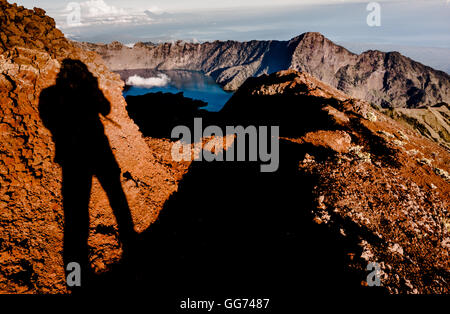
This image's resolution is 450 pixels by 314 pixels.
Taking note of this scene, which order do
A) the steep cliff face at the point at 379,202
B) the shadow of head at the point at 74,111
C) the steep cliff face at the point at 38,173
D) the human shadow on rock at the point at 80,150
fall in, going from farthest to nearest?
the shadow of head at the point at 74,111
the human shadow on rock at the point at 80,150
the steep cliff face at the point at 379,202
the steep cliff face at the point at 38,173

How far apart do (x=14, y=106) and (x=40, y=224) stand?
4.01 metres

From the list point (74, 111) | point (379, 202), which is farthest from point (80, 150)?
point (379, 202)

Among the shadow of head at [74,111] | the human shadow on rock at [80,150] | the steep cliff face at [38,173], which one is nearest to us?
the steep cliff face at [38,173]

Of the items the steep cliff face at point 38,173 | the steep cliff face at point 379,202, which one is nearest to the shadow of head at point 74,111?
the steep cliff face at point 38,173

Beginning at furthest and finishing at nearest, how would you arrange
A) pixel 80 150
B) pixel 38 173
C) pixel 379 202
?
pixel 379 202 → pixel 80 150 → pixel 38 173

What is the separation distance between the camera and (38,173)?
6.79 m

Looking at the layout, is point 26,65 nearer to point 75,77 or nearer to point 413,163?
point 75,77

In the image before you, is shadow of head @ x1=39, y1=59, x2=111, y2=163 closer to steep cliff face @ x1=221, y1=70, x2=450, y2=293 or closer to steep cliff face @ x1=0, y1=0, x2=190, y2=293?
steep cliff face @ x1=0, y1=0, x2=190, y2=293

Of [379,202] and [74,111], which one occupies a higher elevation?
[74,111]

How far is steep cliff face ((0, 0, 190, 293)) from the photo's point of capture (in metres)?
5.46

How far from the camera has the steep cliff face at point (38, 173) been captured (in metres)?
5.46

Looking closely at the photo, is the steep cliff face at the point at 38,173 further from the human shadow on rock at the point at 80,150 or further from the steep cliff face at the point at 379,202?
the steep cliff face at the point at 379,202

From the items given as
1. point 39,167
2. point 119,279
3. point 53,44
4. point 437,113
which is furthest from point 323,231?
point 437,113

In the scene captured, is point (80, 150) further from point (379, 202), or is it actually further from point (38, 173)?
point (379, 202)
